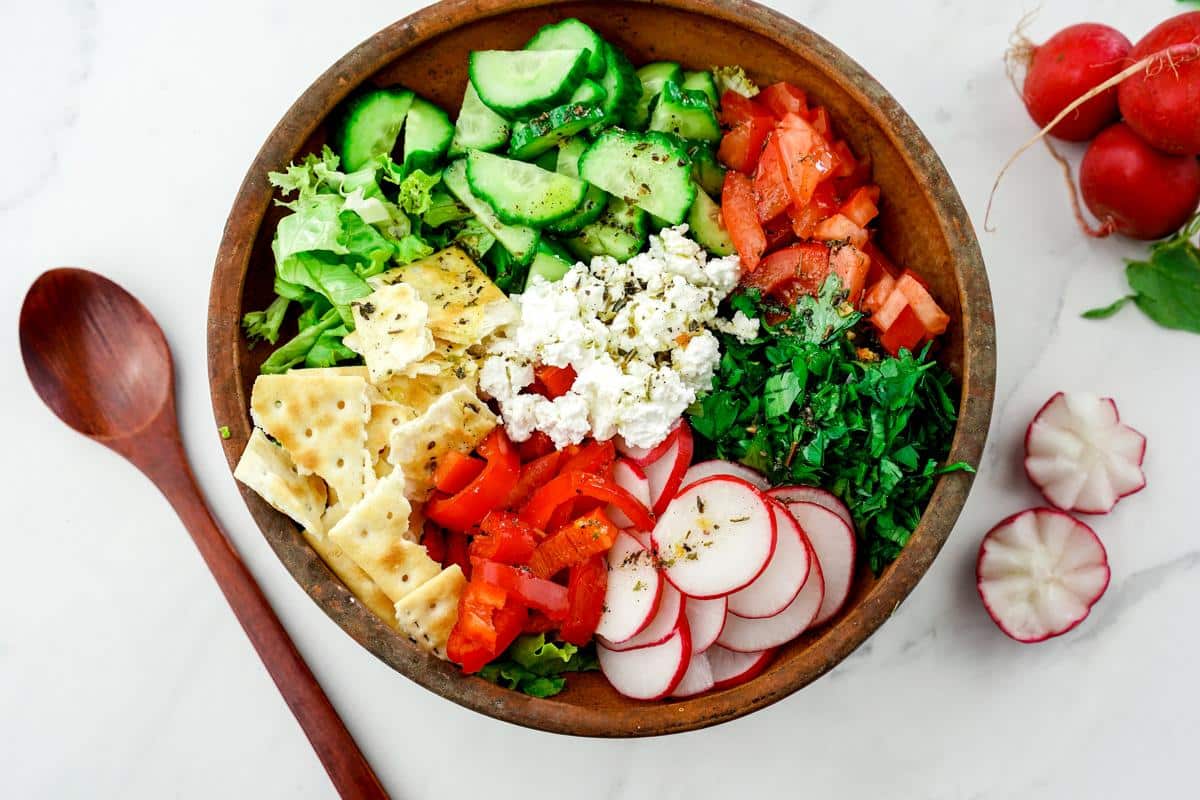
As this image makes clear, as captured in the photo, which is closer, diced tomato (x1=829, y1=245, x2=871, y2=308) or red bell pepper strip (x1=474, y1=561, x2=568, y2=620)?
red bell pepper strip (x1=474, y1=561, x2=568, y2=620)

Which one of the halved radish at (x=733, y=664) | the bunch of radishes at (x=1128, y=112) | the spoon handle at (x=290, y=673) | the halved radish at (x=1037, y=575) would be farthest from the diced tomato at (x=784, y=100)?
the spoon handle at (x=290, y=673)

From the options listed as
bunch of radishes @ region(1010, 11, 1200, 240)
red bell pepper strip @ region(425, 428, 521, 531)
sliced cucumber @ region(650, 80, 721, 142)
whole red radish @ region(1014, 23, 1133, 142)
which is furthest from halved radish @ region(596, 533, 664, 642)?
whole red radish @ region(1014, 23, 1133, 142)

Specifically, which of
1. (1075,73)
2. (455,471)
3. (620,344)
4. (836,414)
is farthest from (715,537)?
(1075,73)

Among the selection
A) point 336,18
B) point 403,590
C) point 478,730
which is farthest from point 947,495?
point 336,18

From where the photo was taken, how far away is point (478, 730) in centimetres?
284

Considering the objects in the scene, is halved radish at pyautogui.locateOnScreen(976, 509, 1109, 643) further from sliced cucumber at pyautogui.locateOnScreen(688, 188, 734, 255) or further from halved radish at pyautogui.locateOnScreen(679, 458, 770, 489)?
sliced cucumber at pyautogui.locateOnScreen(688, 188, 734, 255)

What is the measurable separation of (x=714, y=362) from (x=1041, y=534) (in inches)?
45.2

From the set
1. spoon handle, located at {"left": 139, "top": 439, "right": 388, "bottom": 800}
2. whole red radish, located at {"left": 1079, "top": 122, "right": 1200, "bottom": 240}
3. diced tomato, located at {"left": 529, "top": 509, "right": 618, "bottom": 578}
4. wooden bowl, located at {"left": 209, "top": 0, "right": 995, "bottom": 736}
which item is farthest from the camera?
spoon handle, located at {"left": 139, "top": 439, "right": 388, "bottom": 800}

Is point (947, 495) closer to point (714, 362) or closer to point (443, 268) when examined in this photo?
point (714, 362)

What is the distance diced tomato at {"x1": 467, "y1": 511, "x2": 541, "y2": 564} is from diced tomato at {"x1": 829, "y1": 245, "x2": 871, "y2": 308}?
40.9 inches

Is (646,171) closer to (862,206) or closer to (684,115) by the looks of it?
(684,115)

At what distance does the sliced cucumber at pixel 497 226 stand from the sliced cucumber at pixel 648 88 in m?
0.42

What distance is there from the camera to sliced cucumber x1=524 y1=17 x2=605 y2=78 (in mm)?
2445

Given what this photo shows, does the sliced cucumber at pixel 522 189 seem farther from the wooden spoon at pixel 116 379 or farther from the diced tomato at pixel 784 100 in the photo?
the wooden spoon at pixel 116 379
